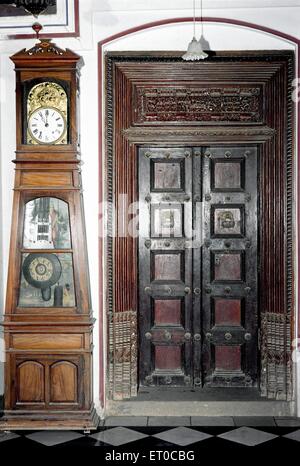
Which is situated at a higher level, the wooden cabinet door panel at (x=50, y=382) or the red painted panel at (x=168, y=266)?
the red painted panel at (x=168, y=266)

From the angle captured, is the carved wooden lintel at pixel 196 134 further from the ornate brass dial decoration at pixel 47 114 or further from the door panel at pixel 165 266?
the ornate brass dial decoration at pixel 47 114

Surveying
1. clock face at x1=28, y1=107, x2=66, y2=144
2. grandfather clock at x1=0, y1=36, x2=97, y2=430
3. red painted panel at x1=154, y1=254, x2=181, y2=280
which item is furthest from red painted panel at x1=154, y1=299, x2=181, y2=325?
clock face at x1=28, y1=107, x2=66, y2=144

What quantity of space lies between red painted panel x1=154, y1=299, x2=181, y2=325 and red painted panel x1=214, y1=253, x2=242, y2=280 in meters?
0.40

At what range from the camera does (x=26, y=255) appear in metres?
4.52

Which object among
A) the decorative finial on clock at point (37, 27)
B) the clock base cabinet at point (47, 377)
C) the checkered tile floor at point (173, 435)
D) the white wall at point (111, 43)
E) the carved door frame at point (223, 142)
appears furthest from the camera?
the carved door frame at point (223, 142)

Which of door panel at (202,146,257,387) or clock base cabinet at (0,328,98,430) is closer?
clock base cabinet at (0,328,98,430)

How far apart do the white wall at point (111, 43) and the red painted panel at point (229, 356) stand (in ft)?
3.11

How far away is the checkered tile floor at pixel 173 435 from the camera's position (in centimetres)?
421

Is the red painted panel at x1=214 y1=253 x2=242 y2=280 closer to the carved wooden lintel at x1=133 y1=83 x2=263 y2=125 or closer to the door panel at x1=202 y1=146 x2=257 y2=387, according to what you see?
the door panel at x1=202 y1=146 x2=257 y2=387

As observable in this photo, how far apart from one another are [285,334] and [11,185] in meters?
2.30

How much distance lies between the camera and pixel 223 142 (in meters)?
4.86

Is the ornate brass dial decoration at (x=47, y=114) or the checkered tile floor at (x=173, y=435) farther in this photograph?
the ornate brass dial decoration at (x=47, y=114)

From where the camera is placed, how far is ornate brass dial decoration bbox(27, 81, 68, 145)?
4.52m

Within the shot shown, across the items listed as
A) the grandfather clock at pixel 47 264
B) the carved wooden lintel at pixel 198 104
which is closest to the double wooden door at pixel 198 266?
the carved wooden lintel at pixel 198 104
